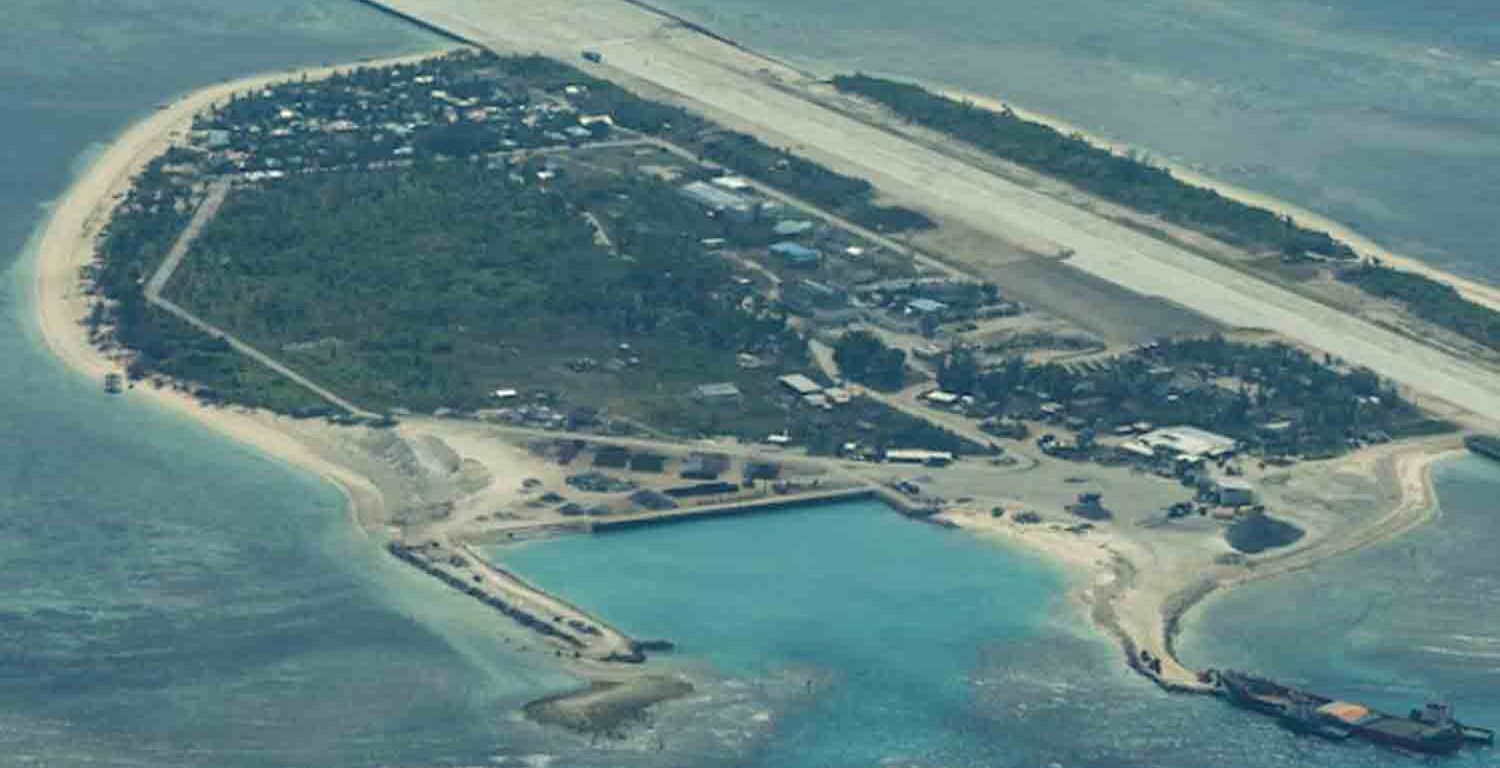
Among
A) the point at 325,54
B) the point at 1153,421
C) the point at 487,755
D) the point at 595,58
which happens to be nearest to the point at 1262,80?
the point at 595,58

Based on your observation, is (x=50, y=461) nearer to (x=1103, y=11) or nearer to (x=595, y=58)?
(x=595, y=58)

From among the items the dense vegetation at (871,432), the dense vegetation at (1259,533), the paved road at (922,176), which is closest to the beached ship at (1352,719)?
the dense vegetation at (1259,533)

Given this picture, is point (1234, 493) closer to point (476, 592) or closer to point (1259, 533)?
point (1259, 533)

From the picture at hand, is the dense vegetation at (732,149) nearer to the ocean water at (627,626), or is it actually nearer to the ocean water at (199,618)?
the ocean water at (199,618)

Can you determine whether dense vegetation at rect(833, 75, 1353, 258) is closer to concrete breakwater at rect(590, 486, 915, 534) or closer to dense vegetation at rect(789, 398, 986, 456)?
dense vegetation at rect(789, 398, 986, 456)

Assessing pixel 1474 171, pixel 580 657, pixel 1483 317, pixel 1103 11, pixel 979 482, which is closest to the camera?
pixel 580 657

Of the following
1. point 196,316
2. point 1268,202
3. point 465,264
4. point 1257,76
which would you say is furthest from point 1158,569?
point 1257,76
